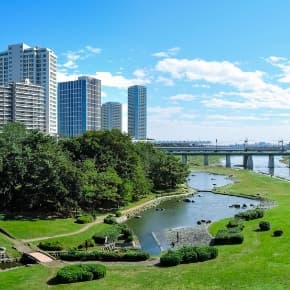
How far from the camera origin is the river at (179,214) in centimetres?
6381

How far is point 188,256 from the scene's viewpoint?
44.6m

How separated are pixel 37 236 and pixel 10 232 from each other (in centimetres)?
362

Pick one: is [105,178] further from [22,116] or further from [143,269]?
[22,116]

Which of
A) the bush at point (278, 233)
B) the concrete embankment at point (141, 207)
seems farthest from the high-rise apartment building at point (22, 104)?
the bush at point (278, 233)

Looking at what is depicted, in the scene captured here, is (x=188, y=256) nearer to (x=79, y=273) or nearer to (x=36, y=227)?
(x=79, y=273)

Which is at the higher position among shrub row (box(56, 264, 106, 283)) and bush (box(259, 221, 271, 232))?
bush (box(259, 221, 271, 232))

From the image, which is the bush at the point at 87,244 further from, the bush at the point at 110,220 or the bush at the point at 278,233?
the bush at the point at 278,233

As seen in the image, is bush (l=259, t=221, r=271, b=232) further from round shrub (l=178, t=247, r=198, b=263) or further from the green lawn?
the green lawn

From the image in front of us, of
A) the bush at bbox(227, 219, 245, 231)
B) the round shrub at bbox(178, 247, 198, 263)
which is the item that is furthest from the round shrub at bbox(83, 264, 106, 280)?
the bush at bbox(227, 219, 245, 231)

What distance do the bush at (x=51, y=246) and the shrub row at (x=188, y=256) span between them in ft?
47.4

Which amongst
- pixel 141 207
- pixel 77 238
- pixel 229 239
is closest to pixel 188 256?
pixel 229 239

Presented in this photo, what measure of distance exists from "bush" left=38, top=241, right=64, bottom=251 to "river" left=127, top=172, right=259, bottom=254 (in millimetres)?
10372

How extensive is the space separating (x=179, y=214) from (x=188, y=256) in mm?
38056

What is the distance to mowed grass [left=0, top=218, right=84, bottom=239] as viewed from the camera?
5911cm
